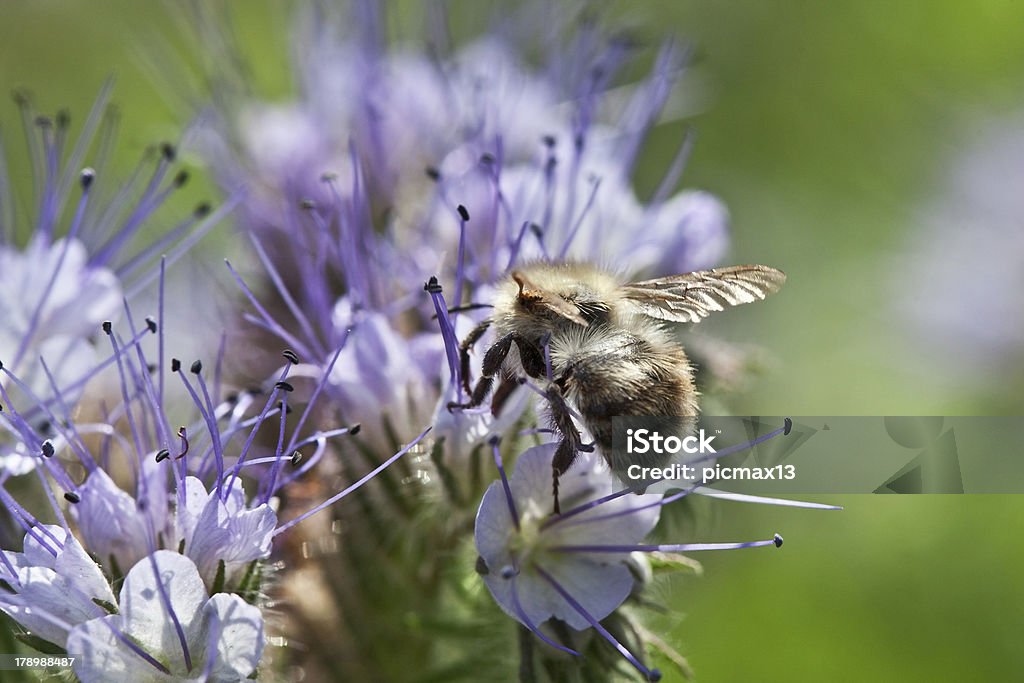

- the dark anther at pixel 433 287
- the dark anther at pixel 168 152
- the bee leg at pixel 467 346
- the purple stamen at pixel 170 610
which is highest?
the dark anther at pixel 168 152

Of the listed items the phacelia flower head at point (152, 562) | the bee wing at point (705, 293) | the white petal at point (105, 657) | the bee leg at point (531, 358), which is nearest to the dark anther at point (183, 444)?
the phacelia flower head at point (152, 562)

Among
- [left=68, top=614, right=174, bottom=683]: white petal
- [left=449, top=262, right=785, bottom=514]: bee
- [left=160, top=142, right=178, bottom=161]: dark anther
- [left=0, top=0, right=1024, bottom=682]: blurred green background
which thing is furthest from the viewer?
[left=0, top=0, right=1024, bottom=682]: blurred green background

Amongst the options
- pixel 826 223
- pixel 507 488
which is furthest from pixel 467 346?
pixel 826 223

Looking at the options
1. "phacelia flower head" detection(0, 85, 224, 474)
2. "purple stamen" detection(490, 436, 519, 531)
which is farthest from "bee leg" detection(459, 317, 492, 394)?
"phacelia flower head" detection(0, 85, 224, 474)

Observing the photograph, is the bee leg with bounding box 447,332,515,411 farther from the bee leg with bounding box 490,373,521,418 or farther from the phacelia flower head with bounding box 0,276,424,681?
the phacelia flower head with bounding box 0,276,424,681

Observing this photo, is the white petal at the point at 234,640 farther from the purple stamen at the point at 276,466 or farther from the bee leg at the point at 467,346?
the bee leg at the point at 467,346

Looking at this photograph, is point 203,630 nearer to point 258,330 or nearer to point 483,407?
point 483,407

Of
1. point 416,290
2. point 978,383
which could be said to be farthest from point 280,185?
point 978,383
